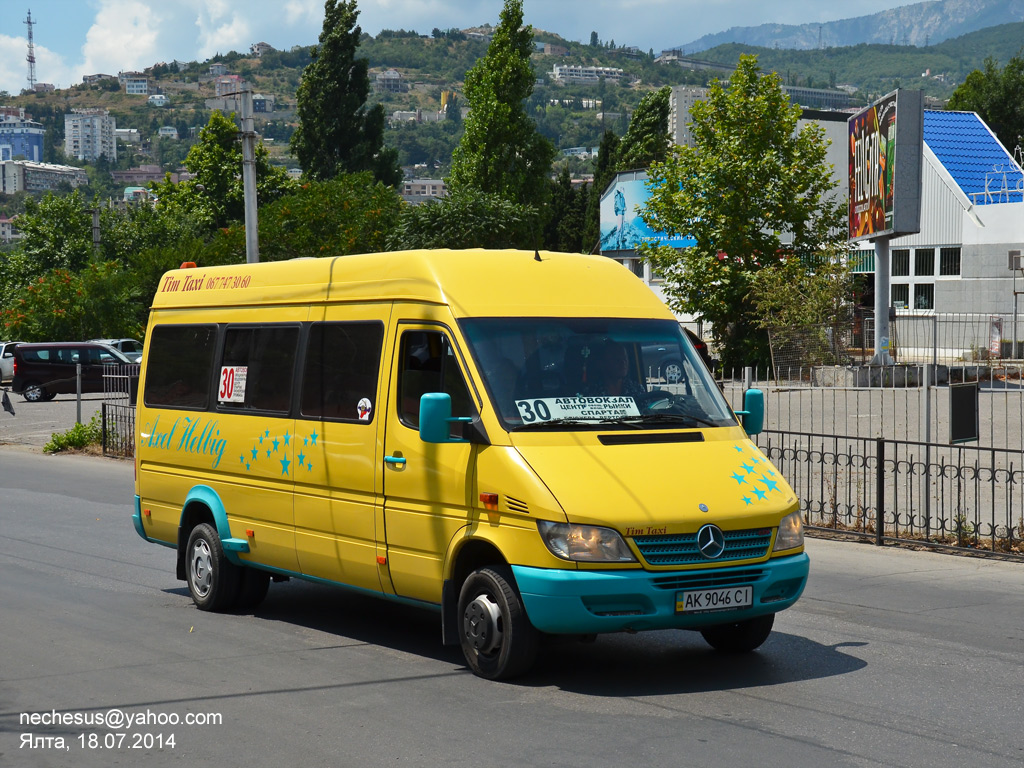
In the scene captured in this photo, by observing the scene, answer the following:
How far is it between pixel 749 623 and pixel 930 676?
107 cm

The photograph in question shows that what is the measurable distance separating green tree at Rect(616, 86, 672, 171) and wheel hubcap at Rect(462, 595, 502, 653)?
66070mm

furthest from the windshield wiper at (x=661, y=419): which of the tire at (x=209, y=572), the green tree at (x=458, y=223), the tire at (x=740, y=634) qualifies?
the green tree at (x=458, y=223)

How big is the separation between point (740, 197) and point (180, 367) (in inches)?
907

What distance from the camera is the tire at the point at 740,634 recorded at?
764 centimetres

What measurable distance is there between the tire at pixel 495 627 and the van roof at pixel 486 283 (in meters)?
1.62

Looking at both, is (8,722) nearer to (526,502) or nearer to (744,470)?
(526,502)

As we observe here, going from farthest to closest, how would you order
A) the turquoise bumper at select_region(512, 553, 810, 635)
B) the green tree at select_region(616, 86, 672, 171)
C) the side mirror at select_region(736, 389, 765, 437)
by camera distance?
the green tree at select_region(616, 86, 672, 171)
the side mirror at select_region(736, 389, 765, 437)
the turquoise bumper at select_region(512, 553, 810, 635)

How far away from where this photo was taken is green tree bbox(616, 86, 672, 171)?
237 feet

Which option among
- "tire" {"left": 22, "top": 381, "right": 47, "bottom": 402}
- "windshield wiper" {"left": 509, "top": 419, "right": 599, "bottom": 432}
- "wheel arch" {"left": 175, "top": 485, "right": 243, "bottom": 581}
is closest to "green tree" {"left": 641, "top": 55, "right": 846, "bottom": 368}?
"tire" {"left": 22, "top": 381, "right": 47, "bottom": 402}

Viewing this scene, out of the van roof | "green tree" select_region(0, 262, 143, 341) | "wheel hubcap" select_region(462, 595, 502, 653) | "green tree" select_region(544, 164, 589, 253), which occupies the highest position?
"green tree" select_region(544, 164, 589, 253)

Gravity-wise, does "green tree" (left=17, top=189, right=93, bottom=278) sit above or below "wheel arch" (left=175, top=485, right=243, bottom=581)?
above

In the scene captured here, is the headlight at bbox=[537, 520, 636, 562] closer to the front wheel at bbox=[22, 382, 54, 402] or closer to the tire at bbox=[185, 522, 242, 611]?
the tire at bbox=[185, 522, 242, 611]

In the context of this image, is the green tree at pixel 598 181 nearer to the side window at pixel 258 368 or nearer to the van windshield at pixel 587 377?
the side window at pixel 258 368

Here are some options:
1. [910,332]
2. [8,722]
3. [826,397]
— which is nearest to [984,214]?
[910,332]
